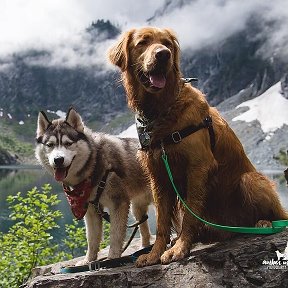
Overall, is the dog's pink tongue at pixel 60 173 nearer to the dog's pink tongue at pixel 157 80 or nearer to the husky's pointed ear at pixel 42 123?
the husky's pointed ear at pixel 42 123

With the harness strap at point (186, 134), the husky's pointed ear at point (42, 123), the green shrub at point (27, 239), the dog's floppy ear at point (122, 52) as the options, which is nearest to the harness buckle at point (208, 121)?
the harness strap at point (186, 134)

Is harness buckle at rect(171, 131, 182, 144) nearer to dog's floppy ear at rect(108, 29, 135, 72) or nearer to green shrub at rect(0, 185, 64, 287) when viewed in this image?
dog's floppy ear at rect(108, 29, 135, 72)

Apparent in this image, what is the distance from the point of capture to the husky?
7.34 m

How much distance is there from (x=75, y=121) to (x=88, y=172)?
981 mm

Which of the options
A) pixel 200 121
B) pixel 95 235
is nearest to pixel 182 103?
pixel 200 121

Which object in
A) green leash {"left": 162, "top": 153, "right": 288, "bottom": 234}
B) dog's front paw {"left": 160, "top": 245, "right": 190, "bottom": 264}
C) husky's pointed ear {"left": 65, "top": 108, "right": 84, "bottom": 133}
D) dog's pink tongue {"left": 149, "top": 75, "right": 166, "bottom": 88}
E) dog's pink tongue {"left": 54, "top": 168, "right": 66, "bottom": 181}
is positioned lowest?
dog's front paw {"left": 160, "top": 245, "right": 190, "bottom": 264}

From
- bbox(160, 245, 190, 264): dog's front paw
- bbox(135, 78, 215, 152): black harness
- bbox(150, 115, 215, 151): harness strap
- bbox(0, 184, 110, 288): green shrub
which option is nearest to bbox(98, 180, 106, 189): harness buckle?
bbox(135, 78, 215, 152): black harness

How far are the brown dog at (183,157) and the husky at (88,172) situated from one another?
1.55 m

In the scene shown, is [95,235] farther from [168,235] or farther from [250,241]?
[250,241]

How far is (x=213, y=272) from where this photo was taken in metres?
5.31

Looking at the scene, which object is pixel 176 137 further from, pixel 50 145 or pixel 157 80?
pixel 50 145

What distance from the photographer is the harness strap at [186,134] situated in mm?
5645

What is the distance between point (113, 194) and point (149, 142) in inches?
77.4

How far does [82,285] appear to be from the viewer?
5.69 metres
